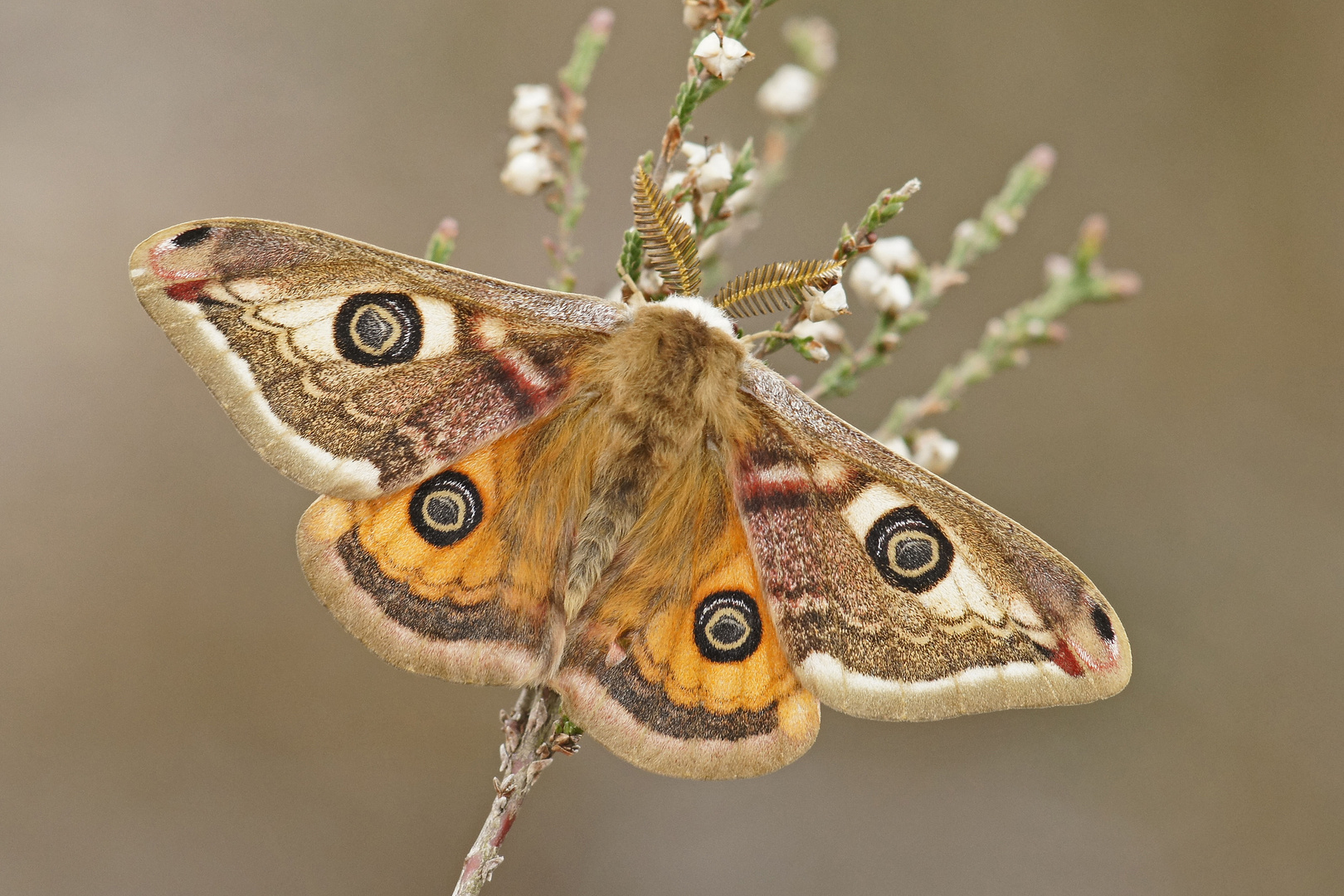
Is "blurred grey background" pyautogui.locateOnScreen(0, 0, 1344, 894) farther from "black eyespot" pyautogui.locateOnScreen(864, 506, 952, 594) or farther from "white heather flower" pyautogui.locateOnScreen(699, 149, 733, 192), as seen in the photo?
"black eyespot" pyautogui.locateOnScreen(864, 506, 952, 594)

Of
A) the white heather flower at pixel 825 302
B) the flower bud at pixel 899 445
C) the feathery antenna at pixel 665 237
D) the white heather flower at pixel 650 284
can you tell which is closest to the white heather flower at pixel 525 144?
the white heather flower at pixel 650 284

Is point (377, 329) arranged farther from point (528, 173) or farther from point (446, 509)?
point (528, 173)

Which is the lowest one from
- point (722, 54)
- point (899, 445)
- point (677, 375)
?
point (677, 375)

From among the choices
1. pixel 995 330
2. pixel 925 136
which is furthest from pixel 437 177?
pixel 995 330

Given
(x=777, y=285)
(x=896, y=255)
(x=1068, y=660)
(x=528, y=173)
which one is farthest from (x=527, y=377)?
(x=1068, y=660)

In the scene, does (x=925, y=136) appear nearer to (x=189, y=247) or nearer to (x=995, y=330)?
(x=995, y=330)

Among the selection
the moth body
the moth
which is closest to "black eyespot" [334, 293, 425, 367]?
the moth
